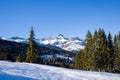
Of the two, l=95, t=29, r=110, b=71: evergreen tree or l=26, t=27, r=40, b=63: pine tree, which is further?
A: l=95, t=29, r=110, b=71: evergreen tree

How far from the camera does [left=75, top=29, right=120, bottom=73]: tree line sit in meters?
76.2

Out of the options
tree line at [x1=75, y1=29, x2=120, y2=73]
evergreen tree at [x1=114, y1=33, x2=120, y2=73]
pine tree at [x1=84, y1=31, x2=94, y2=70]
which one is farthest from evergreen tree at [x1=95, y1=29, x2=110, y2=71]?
evergreen tree at [x1=114, y1=33, x2=120, y2=73]

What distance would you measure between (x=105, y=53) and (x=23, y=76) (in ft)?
176

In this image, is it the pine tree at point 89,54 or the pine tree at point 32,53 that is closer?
the pine tree at point 32,53

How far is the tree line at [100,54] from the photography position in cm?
7619

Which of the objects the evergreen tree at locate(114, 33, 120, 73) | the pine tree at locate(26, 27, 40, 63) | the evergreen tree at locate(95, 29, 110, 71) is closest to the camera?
the pine tree at locate(26, 27, 40, 63)

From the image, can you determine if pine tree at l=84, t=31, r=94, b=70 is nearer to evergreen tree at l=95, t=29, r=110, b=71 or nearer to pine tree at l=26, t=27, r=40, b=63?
evergreen tree at l=95, t=29, r=110, b=71

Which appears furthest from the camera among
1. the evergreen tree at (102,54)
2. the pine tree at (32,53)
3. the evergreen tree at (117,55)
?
the evergreen tree at (117,55)

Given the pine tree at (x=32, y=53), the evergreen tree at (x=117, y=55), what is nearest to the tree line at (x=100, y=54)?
the evergreen tree at (x=117, y=55)

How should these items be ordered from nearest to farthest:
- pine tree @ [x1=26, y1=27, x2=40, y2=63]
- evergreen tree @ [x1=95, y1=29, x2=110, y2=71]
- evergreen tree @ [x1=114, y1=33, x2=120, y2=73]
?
pine tree @ [x1=26, y1=27, x2=40, y2=63] < evergreen tree @ [x1=95, y1=29, x2=110, y2=71] < evergreen tree @ [x1=114, y1=33, x2=120, y2=73]

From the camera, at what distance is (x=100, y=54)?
76.5m

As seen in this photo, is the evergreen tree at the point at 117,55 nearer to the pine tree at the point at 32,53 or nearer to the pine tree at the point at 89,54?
the pine tree at the point at 89,54

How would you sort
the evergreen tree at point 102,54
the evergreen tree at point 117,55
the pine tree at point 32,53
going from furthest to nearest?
the evergreen tree at point 117,55
the evergreen tree at point 102,54
the pine tree at point 32,53

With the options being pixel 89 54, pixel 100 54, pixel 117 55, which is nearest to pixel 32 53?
pixel 89 54
